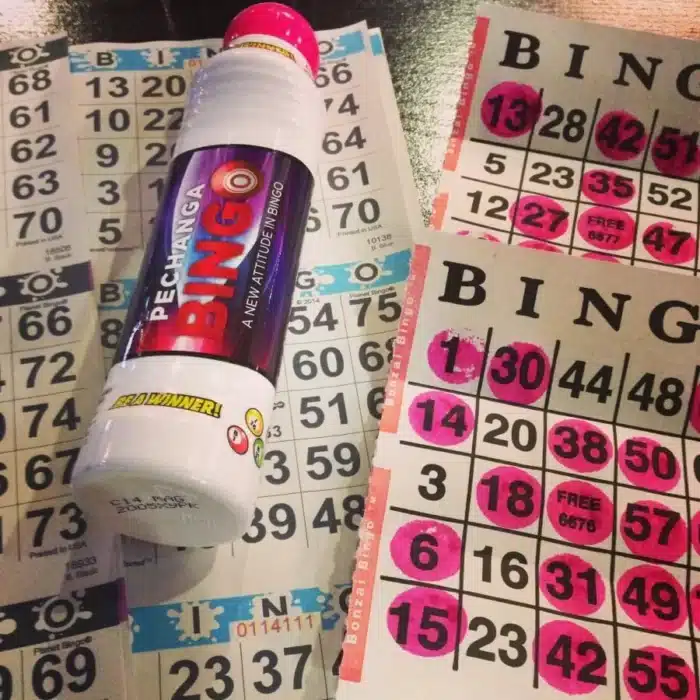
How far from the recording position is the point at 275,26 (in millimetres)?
432

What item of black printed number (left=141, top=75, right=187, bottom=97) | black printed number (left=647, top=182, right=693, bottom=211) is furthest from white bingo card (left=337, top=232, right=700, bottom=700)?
black printed number (left=141, top=75, right=187, bottom=97)

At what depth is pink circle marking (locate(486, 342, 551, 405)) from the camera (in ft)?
1.39

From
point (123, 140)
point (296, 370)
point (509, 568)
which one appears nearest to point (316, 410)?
point (296, 370)

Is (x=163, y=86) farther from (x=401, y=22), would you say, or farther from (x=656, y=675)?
(x=656, y=675)

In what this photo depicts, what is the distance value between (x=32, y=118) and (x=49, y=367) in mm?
187

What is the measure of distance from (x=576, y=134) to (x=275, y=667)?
1.25ft

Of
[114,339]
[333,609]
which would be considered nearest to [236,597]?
[333,609]

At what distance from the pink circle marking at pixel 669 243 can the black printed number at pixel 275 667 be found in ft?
1.04

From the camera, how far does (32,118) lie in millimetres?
498

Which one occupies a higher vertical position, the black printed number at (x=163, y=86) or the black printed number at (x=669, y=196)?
the black printed number at (x=163, y=86)

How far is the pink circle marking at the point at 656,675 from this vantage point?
13.8 inches

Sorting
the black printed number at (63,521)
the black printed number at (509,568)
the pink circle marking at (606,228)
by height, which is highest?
the pink circle marking at (606,228)

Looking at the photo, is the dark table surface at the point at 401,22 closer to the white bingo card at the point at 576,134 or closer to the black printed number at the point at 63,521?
the white bingo card at the point at 576,134

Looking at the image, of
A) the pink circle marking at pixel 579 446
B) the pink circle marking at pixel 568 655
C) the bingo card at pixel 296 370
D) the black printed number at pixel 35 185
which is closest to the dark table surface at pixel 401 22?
the bingo card at pixel 296 370
